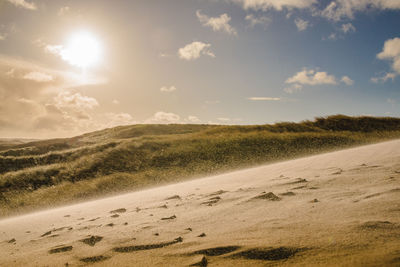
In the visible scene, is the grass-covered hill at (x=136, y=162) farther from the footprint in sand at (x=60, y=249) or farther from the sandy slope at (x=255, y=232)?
the footprint in sand at (x=60, y=249)

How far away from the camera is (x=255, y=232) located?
1959 millimetres

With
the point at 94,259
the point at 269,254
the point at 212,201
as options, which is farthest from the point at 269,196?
the point at 94,259

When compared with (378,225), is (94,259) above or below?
below

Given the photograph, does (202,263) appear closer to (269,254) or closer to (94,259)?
(269,254)

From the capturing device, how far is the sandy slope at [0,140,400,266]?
1509 millimetres

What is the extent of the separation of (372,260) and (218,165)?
9.41 meters

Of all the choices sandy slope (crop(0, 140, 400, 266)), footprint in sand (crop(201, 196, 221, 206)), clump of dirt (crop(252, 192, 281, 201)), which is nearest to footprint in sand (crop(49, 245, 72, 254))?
sandy slope (crop(0, 140, 400, 266))

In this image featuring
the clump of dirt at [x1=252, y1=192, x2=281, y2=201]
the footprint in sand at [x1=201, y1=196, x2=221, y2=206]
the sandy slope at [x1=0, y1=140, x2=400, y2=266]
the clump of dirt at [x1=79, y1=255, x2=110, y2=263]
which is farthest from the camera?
the footprint in sand at [x1=201, y1=196, x2=221, y2=206]

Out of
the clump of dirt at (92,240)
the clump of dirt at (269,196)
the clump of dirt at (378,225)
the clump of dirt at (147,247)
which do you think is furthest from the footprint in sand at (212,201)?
the clump of dirt at (378,225)

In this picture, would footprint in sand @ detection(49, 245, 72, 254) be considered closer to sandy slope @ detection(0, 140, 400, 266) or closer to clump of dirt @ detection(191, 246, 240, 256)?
sandy slope @ detection(0, 140, 400, 266)

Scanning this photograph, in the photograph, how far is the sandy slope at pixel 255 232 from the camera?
1.51m

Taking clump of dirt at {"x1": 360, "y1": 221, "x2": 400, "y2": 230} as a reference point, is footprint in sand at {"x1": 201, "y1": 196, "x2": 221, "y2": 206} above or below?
below

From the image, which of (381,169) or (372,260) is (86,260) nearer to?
(372,260)

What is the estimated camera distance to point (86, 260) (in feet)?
6.48
